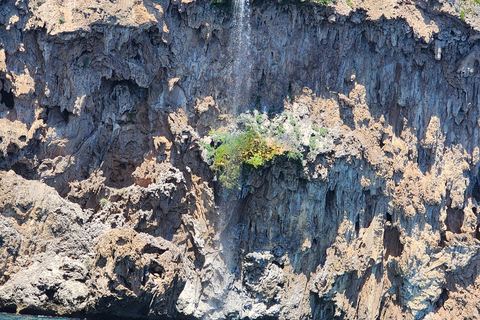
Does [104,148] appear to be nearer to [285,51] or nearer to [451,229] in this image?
[285,51]

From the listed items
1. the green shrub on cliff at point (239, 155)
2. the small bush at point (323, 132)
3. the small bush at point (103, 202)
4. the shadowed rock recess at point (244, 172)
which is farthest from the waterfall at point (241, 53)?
the small bush at point (103, 202)

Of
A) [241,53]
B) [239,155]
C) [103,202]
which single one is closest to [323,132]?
[239,155]

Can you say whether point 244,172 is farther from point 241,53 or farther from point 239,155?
point 241,53

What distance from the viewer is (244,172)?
2948 cm

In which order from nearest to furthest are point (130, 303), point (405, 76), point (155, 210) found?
1. point (130, 303)
2. point (155, 210)
3. point (405, 76)

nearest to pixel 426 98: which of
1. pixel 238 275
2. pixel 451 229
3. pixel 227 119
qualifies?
pixel 451 229

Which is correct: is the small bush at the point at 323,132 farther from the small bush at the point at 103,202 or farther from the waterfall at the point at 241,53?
the small bush at the point at 103,202

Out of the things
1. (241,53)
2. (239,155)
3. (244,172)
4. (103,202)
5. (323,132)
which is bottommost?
(103,202)

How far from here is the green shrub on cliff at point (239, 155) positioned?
2925cm

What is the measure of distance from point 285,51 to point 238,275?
25.2 feet

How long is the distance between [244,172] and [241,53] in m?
4.03

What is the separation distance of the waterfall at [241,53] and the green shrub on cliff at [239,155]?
1.48 m

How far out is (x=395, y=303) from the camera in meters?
31.8

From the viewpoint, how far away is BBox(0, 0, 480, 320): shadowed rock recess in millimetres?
27938
